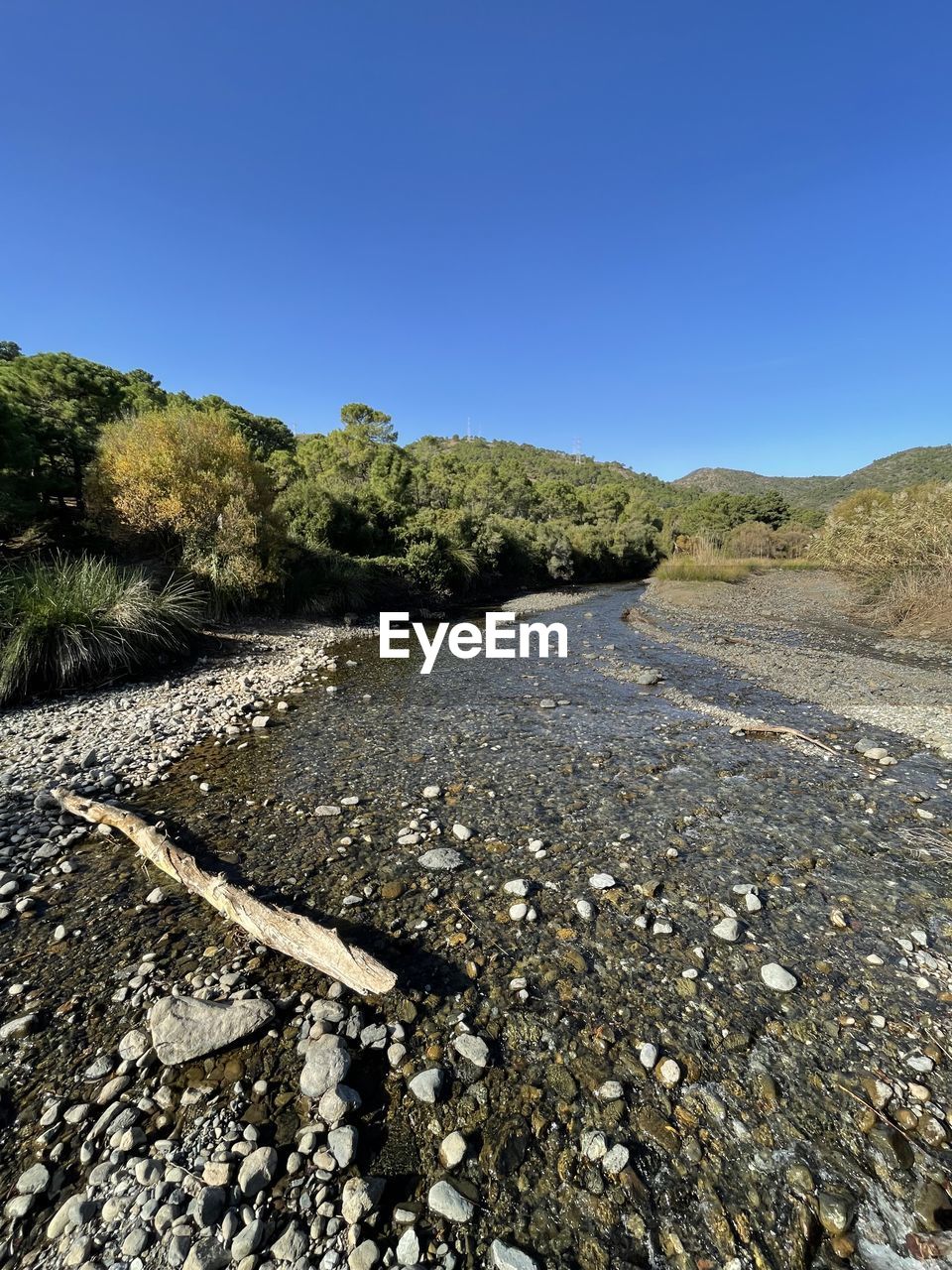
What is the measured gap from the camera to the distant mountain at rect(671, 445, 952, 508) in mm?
80781

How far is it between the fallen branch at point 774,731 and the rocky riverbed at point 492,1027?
1.14 m

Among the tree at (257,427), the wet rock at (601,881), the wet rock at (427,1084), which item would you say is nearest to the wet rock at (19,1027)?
the wet rock at (427,1084)

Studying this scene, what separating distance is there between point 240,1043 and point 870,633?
74.3ft

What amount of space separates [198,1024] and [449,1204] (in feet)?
6.14

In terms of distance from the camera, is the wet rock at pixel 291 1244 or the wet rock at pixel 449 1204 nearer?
the wet rock at pixel 291 1244

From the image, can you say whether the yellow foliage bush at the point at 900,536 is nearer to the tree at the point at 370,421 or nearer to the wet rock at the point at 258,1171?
the wet rock at the point at 258,1171

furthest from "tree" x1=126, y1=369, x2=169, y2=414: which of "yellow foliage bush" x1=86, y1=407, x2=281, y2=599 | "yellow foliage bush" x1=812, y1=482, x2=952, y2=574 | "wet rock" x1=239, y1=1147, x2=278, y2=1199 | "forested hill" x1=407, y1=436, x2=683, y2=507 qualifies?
"forested hill" x1=407, y1=436, x2=683, y2=507

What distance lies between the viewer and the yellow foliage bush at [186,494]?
17453 mm

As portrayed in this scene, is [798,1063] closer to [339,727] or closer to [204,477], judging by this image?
[339,727]

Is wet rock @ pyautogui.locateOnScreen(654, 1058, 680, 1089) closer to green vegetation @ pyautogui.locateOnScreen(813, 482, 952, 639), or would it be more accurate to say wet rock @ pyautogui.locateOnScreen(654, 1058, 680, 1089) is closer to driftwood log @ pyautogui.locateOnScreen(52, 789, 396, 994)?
driftwood log @ pyautogui.locateOnScreen(52, 789, 396, 994)

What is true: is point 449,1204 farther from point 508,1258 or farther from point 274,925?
point 274,925

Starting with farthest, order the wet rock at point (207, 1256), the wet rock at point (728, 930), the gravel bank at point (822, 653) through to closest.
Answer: the gravel bank at point (822, 653)
the wet rock at point (728, 930)
the wet rock at point (207, 1256)

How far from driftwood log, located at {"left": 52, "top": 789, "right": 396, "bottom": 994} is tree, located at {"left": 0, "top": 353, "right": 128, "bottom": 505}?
1735cm

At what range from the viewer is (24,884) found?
4.65 meters
